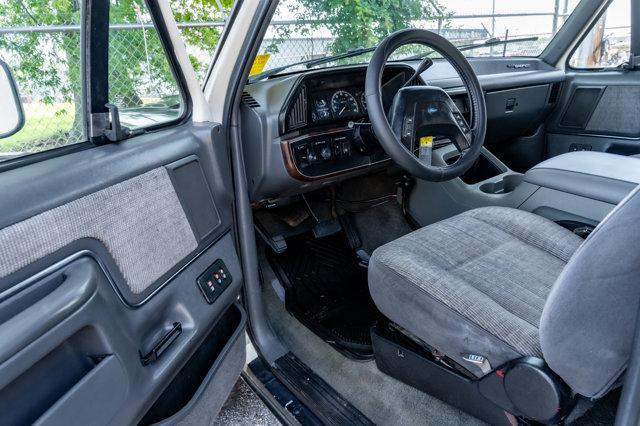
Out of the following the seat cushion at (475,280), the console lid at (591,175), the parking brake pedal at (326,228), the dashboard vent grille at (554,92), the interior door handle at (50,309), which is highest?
the dashboard vent grille at (554,92)

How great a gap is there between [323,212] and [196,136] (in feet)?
3.25

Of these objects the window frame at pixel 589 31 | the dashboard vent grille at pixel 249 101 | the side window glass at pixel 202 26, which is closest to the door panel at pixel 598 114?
the window frame at pixel 589 31

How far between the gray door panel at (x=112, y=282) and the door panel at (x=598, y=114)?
88.7 inches

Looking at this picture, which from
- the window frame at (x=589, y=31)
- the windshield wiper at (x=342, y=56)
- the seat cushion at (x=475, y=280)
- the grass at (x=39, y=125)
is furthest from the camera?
the window frame at (x=589, y=31)

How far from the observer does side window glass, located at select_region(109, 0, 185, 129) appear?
0.98m

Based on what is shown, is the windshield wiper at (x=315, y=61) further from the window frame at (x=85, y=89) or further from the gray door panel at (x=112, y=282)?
the window frame at (x=85, y=89)

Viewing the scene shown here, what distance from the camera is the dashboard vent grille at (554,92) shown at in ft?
8.45

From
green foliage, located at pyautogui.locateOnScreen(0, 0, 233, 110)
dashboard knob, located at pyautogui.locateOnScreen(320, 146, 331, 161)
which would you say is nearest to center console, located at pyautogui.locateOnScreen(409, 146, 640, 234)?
dashboard knob, located at pyautogui.locateOnScreen(320, 146, 331, 161)

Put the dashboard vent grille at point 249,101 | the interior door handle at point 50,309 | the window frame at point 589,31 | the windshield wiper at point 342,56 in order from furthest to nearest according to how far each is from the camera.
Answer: the window frame at point 589,31 < the windshield wiper at point 342,56 < the dashboard vent grille at point 249,101 < the interior door handle at point 50,309

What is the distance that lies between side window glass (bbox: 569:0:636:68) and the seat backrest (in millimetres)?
2232

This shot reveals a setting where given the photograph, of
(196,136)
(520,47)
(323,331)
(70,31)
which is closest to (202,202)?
(196,136)

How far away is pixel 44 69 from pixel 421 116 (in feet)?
3.40

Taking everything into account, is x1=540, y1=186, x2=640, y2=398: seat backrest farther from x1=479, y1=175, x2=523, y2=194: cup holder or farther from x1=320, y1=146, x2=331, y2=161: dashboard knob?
x1=479, y1=175, x2=523, y2=194: cup holder

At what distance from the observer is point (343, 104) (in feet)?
5.32
